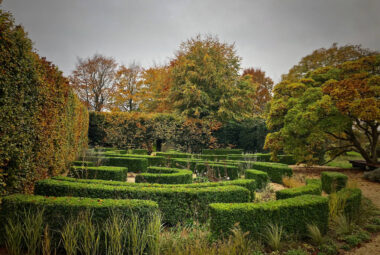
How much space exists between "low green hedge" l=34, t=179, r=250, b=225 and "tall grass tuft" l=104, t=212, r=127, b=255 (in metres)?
1.24

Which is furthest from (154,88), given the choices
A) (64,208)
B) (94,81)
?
(64,208)

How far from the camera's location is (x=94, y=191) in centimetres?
474

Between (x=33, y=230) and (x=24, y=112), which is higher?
(x=24, y=112)

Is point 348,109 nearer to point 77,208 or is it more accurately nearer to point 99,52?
point 77,208

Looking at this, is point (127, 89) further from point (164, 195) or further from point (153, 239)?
point (153, 239)

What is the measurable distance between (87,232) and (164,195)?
1.89 m

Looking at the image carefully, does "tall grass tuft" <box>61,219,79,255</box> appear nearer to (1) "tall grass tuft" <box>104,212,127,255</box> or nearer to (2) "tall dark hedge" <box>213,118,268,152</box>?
(1) "tall grass tuft" <box>104,212,127,255</box>

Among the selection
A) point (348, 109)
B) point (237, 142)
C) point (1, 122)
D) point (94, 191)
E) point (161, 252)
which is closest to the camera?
point (161, 252)

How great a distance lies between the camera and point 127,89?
1056 inches

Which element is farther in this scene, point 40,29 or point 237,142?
point 237,142

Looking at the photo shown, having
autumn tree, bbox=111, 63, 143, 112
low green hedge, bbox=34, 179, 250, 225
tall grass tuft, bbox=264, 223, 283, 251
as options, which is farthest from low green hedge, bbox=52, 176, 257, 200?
autumn tree, bbox=111, 63, 143, 112

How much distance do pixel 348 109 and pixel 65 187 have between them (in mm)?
11733

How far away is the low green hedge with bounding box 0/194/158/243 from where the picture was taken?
3.48 meters

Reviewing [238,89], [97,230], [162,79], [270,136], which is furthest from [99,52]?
[97,230]
